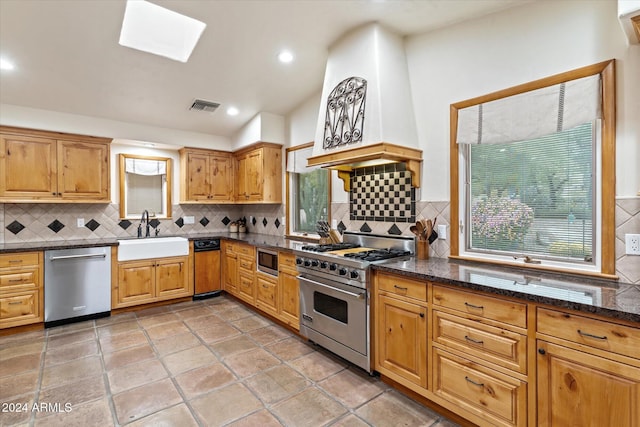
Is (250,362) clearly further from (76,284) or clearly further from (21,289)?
(21,289)

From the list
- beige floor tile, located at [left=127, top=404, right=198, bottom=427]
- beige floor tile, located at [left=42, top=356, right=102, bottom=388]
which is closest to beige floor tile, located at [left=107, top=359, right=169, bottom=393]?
beige floor tile, located at [left=42, top=356, right=102, bottom=388]

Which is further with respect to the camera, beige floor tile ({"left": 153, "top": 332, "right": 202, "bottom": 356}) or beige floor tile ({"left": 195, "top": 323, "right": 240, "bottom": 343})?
beige floor tile ({"left": 195, "top": 323, "right": 240, "bottom": 343})

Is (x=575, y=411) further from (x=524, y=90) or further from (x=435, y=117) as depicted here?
(x=435, y=117)

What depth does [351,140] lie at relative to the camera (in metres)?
2.77

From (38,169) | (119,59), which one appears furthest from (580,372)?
(38,169)

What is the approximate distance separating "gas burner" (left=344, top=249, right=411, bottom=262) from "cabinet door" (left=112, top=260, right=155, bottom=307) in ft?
9.54

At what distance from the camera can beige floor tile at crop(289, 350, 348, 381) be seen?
8.55ft

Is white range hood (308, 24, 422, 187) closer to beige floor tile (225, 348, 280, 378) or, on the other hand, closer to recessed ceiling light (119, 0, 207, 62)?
recessed ceiling light (119, 0, 207, 62)

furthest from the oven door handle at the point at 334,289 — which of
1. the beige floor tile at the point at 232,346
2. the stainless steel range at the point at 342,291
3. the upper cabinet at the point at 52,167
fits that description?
the upper cabinet at the point at 52,167

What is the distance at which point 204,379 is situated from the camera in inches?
99.7

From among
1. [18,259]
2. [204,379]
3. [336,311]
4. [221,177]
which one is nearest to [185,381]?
[204,379]

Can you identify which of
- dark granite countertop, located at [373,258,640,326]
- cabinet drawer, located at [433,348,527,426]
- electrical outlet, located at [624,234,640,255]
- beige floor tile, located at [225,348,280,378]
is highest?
electrical outlet, located at [624,234,640,255]

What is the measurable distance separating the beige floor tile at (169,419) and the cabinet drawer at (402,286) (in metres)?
1.54

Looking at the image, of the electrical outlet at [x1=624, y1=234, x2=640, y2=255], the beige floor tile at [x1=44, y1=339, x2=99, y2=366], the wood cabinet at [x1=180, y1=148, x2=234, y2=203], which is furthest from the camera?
the wood cabinet at [x1=180, y1=148, x2=234, y2=203]
